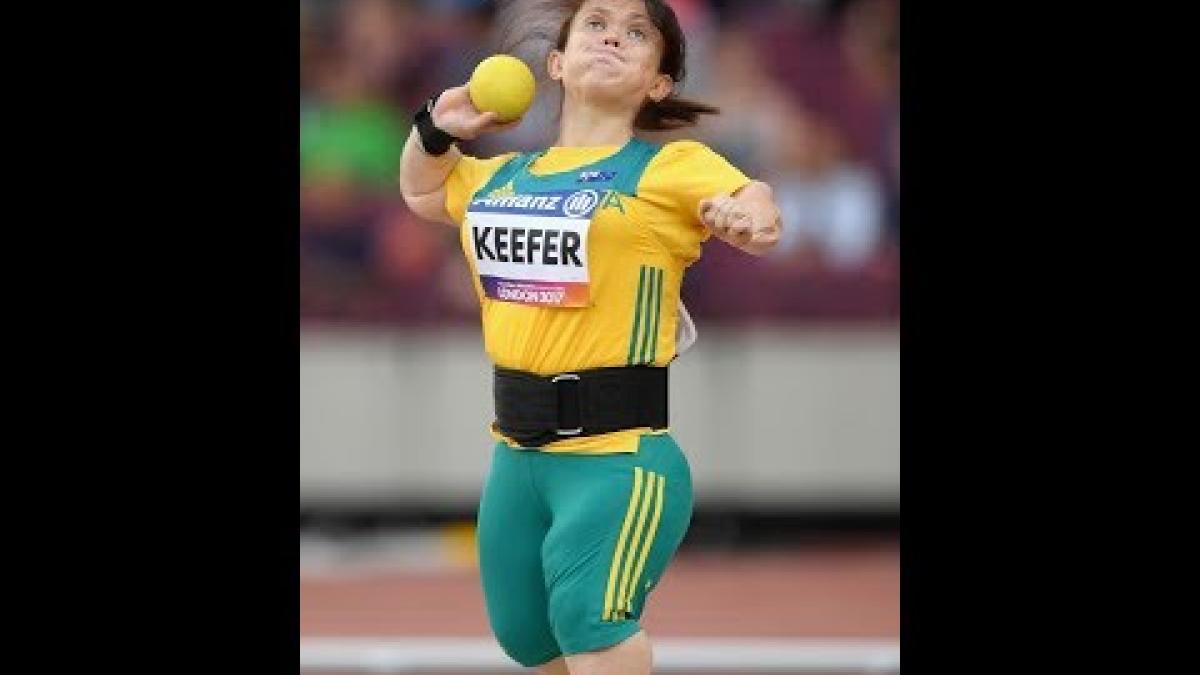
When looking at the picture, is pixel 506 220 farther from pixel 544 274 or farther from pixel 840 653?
pixel 840 653

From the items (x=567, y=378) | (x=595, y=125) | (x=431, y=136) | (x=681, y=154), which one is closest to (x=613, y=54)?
(x=595, y=125)

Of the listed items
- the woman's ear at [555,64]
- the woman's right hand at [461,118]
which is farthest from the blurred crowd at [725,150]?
the woman's right hand at [461,118]

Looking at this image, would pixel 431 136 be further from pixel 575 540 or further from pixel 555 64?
pixel 575 540

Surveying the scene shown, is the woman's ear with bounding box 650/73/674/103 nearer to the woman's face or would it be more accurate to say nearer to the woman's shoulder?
the woman's face

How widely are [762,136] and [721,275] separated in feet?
2.48

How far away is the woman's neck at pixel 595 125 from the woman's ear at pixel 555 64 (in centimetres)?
10

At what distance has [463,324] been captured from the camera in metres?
12.5

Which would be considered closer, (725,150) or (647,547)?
(647,547)

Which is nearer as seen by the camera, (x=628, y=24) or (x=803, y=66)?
(x=628, y=24)

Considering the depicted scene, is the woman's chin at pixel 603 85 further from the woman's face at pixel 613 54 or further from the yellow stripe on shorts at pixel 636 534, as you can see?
the yellow stripe on shorts at pixel 636 534

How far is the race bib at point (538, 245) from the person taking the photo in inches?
239

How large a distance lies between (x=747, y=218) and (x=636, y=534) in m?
0.88

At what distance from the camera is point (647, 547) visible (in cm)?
608

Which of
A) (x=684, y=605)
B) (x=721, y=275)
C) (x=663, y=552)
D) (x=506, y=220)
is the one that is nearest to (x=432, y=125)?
(x=506, y=220)
